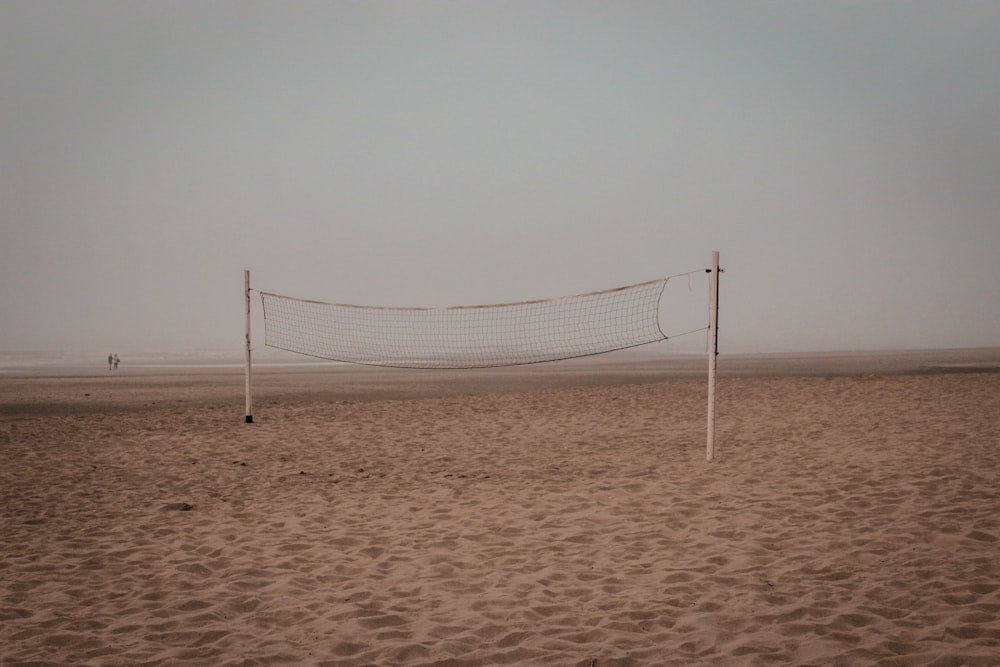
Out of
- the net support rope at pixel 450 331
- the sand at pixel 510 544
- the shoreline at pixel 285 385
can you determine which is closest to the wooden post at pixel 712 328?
the sand at pixel 510 544

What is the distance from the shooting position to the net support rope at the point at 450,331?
5278 cm

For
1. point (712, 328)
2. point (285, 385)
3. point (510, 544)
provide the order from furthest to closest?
point (285, 385), point (712, 328), point (510, 544)

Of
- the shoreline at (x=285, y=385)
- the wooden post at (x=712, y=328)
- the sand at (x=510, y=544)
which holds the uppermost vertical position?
the wooden post at (x=712, y=328)

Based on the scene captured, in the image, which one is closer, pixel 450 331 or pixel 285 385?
pixel 285 385

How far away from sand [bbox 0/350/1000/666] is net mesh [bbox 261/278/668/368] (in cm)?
3527

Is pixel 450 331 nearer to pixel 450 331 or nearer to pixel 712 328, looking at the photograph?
pixel 450 331

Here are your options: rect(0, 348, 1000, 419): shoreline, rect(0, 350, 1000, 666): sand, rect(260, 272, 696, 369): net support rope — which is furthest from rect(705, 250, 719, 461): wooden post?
rect(260, 272, 696, 369): net support rope

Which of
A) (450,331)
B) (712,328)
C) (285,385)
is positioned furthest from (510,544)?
(450,331)

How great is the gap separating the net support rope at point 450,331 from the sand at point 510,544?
33729 millimetres

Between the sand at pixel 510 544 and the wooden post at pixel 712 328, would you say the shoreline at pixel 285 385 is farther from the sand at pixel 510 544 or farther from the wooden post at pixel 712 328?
the wooden post at pixel 712 328

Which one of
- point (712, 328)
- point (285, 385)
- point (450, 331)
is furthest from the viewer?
point (450, 331)

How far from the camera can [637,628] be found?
3949mm

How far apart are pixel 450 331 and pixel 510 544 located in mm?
74799

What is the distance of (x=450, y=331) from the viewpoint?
3155 inches
